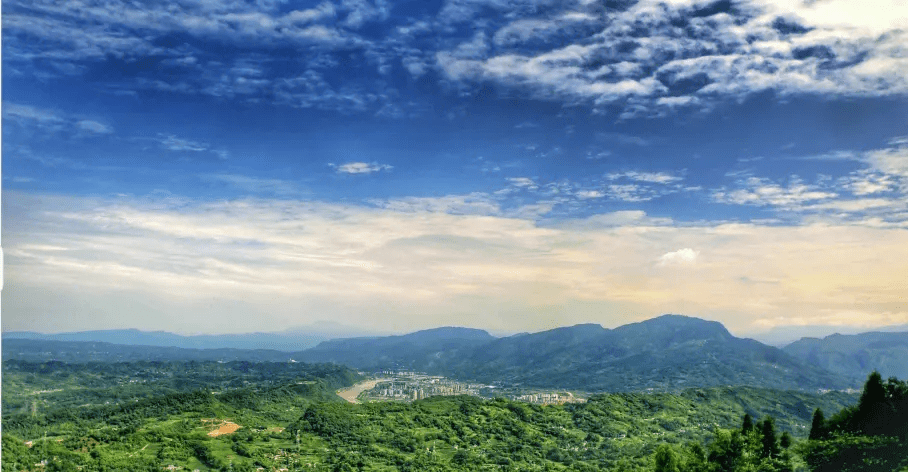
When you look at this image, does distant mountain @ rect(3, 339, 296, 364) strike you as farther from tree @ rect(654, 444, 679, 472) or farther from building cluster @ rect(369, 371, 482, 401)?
tree @ rect(654, 444, 679, 472)

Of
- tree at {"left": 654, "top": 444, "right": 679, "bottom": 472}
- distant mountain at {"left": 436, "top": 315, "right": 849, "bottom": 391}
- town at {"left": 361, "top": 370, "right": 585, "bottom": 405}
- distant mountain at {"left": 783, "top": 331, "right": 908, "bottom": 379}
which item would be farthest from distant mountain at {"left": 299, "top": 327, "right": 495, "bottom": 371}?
tree at {"left": 654, "top": 444, "right": 679, "bottom": 472}

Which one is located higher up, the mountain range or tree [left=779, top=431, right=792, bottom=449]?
tree [left=779, top=431, right=792, bottom=449]

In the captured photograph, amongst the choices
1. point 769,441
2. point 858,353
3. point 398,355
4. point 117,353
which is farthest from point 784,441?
point 858,353

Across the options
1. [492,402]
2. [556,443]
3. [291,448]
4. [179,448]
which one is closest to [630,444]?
[556,443]

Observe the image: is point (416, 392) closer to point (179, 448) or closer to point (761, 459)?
point (179, 448)

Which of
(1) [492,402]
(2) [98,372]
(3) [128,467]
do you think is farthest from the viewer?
(2) [98,372]

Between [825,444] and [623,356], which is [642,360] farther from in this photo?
[825,444]

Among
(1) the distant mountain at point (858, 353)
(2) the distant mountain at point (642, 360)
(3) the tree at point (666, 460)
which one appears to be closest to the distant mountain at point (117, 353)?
(2) the distant mountain at point (642, 360)
